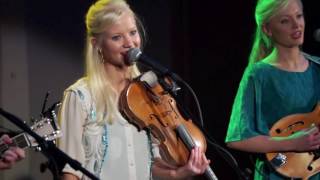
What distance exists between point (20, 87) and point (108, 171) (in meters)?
1.36

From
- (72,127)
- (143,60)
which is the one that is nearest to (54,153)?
(72,127)

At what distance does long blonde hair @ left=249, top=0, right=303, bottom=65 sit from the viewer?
8.96ft

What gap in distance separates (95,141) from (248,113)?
682 millimetres

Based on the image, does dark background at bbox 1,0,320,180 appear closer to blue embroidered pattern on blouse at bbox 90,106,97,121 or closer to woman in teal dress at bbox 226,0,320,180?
woman in teal dress at bbox 226,0,320,180

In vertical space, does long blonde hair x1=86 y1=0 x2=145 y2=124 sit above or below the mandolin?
above

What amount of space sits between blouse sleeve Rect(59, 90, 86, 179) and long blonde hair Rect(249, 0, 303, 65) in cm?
85

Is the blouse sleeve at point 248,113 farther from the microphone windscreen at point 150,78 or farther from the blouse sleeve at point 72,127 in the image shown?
the blouse sleeve at point 72,127

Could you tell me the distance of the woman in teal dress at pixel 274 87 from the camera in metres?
2.65

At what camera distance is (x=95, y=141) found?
2377 millimetres

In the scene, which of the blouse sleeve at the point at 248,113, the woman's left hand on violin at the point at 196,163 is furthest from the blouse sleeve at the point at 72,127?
the blouse sleeve at the point at 248,113

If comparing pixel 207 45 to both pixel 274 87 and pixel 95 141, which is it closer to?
pixel 274 87

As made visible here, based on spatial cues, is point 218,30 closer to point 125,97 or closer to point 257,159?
point 257,159

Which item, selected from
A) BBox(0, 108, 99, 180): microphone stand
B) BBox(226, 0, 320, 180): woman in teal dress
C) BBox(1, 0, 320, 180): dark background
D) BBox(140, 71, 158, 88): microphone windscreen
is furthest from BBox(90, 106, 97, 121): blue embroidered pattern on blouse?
BBox(1, 0, 320, 180): dark background

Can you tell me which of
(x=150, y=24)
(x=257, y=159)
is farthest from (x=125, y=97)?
(x=150, y=24)
